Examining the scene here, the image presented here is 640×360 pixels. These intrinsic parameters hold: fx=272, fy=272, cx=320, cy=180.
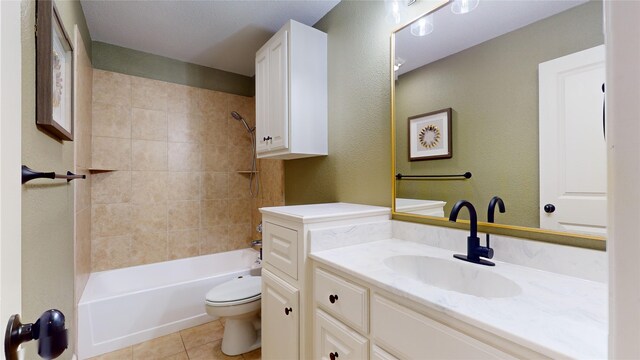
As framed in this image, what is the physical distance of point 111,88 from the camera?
2541mm

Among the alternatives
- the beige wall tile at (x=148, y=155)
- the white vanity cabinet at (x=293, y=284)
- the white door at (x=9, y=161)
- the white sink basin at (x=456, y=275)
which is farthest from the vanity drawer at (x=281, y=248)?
the beige wall tile at (x=148, y=155)

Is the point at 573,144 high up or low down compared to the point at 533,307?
up

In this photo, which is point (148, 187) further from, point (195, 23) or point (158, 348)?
point (195, 23)

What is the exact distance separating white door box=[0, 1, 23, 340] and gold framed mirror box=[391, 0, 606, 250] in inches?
55.0

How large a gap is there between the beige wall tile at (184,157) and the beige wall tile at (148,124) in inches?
5.9

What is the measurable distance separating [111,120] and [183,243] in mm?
1367

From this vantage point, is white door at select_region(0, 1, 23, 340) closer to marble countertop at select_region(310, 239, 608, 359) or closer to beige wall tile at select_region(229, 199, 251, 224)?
marble countertop at select_region(310, 239, 608, 359)

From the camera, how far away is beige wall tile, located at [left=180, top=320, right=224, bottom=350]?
2084 millimetres

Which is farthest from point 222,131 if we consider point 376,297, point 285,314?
point 376,297

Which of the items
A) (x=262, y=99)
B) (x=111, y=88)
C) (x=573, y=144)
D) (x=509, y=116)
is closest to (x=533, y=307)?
(x=573, y=144)

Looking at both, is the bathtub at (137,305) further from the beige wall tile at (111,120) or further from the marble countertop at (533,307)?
the marble countertop at (533,307)

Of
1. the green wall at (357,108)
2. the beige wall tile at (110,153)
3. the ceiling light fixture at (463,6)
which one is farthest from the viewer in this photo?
the beige wall tile at (110,153)

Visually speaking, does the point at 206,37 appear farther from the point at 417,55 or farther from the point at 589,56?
the point at 589,56

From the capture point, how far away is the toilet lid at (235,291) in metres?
1.90
